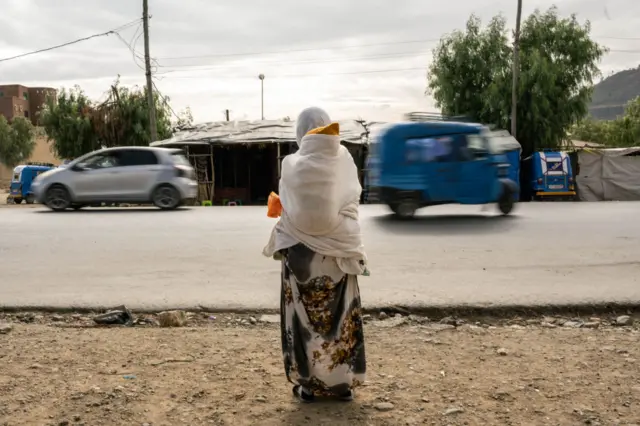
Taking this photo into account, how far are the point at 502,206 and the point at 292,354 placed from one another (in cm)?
1046

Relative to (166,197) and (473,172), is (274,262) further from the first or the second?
(166,197)

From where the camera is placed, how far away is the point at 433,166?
11633 mm

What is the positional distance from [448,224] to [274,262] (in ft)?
16.0

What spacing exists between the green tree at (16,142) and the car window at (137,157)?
41.8 m

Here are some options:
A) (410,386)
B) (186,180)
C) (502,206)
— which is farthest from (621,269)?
(186,180)

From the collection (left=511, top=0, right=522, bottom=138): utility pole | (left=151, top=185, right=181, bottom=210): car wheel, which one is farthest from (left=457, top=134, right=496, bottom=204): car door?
(left=511, top=0, right=522, bottom=138): utility pole

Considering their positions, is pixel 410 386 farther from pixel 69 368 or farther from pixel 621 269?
pixel 621 269

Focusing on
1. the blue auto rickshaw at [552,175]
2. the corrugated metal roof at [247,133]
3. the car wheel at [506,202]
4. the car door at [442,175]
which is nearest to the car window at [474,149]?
the car door at [442,175]

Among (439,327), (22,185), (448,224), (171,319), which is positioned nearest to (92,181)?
(448,224)

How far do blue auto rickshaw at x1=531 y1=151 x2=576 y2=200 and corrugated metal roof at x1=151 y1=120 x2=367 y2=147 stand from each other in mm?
6235

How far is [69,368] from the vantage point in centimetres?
349

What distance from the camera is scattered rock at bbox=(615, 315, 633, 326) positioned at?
464cm

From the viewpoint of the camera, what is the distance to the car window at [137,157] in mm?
14969

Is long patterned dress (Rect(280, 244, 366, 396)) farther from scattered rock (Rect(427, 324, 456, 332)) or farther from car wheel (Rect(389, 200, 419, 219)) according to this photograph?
car wheel (Rect(389, 200, 419, 219))
